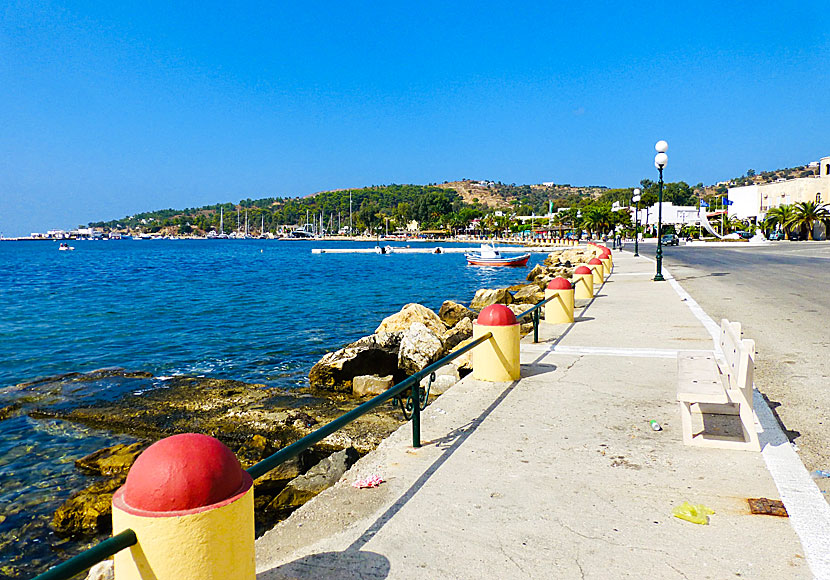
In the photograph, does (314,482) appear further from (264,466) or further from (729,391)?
(729,391)

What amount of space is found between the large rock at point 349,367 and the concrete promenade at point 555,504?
505cm

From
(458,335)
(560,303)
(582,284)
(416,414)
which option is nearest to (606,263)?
(582,284)

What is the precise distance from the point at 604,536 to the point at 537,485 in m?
0.81

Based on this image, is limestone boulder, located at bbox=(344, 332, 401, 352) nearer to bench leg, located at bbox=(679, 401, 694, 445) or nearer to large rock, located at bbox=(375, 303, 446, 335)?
large rock, located at bbox=(375, 303, 446, 335)

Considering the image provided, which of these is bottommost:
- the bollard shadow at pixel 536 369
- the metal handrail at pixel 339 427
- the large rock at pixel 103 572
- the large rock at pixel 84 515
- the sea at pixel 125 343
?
the sea at pixel 125 343

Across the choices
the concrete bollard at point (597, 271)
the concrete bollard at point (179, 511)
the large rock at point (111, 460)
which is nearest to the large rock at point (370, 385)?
the large rock at point (111, 460)

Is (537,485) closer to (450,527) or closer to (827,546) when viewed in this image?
(450,527)

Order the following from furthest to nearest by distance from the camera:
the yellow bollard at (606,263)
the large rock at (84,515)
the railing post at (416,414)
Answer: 1. the yellow bollard at (606,263)
2. the large rock at (84,515)
3. the railing post at (416,414)

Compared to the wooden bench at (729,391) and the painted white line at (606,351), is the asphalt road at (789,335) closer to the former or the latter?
the wooden bench at (729,391)

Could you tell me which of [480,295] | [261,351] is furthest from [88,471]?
[480,295]

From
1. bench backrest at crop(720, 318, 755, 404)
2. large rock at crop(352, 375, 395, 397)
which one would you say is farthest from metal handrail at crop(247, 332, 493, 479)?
large rock at crop(352, 375, 395, 397)

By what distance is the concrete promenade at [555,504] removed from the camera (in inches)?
134

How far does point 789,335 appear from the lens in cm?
1051

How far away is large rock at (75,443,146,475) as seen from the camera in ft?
25.2
